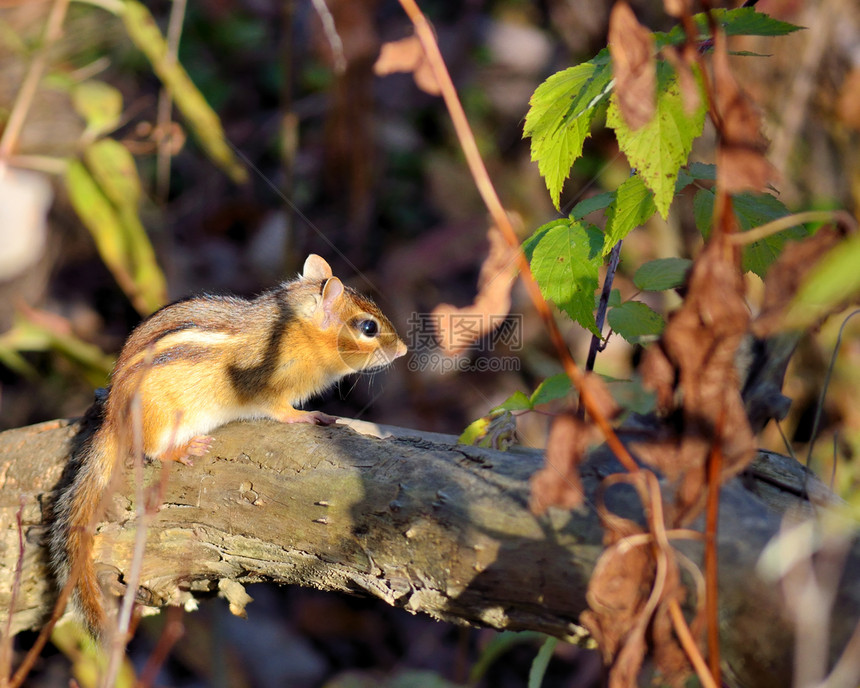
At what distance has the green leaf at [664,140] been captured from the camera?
1.33 metres

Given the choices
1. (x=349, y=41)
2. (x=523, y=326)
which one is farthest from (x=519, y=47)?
(x=523, y=326)

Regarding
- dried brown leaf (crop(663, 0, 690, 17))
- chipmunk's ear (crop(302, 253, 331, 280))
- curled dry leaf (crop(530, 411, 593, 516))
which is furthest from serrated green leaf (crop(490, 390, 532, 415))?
chipmunk's ear (crop(302, 253, 331, 280))

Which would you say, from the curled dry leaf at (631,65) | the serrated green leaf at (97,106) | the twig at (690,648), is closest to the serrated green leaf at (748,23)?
the curled dry leaf at (631,65)

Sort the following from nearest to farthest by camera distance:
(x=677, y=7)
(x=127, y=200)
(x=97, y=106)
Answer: (x=677, y=7) → (x=97, y=106) → (x=127, y=200)

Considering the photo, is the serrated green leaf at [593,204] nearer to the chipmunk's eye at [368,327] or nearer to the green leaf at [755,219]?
the green leaf at [755,219]

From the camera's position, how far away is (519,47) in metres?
6.39

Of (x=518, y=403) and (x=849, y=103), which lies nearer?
(x=518, y=403)

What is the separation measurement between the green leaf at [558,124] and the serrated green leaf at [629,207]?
0.43 ft

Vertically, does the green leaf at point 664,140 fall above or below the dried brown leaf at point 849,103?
above

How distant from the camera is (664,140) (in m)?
1.35

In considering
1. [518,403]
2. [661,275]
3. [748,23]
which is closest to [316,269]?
[518,403]

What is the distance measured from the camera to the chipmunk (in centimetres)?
212

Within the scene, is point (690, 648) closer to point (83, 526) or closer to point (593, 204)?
point (593, 204)

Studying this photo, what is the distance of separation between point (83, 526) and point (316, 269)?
142cm
